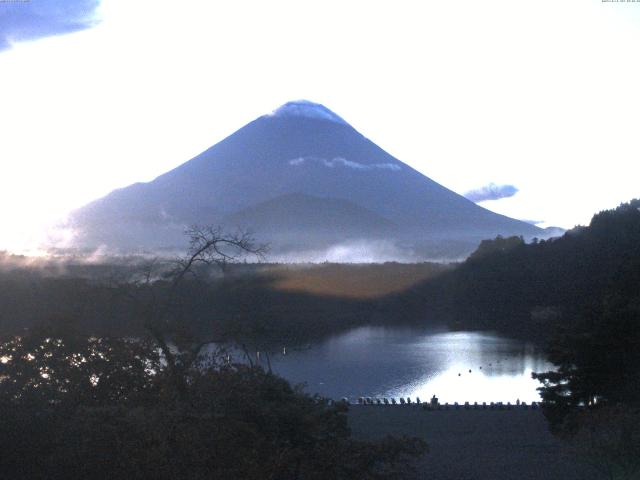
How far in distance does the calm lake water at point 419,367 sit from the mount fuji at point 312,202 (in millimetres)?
22255

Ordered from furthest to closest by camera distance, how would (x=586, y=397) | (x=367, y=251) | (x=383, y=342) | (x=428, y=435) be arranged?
(x=367, y=251), (x=383, y=342), (x=428, y=435), (x=586, y=397)

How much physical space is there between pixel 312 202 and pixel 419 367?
40.5m

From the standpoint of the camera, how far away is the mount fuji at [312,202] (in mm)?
51031

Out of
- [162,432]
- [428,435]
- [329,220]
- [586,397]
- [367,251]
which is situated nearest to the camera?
[162,432]

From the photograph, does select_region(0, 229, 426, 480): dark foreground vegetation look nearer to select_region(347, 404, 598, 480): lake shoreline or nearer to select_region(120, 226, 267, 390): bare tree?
select_region(120, 226, 267, 390): bare tree

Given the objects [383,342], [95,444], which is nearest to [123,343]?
[95,444]

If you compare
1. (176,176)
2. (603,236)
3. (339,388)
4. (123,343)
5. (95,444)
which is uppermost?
(176,176)

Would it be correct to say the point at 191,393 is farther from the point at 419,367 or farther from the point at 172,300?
the point at 419,367

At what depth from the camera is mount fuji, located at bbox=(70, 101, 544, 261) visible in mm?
51031

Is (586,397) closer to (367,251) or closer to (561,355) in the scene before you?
(561,355)

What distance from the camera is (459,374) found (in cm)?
1836

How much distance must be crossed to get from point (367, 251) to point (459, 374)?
35.3m

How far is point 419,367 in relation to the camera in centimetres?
1934

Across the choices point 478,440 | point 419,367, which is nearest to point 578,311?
point 478,440
